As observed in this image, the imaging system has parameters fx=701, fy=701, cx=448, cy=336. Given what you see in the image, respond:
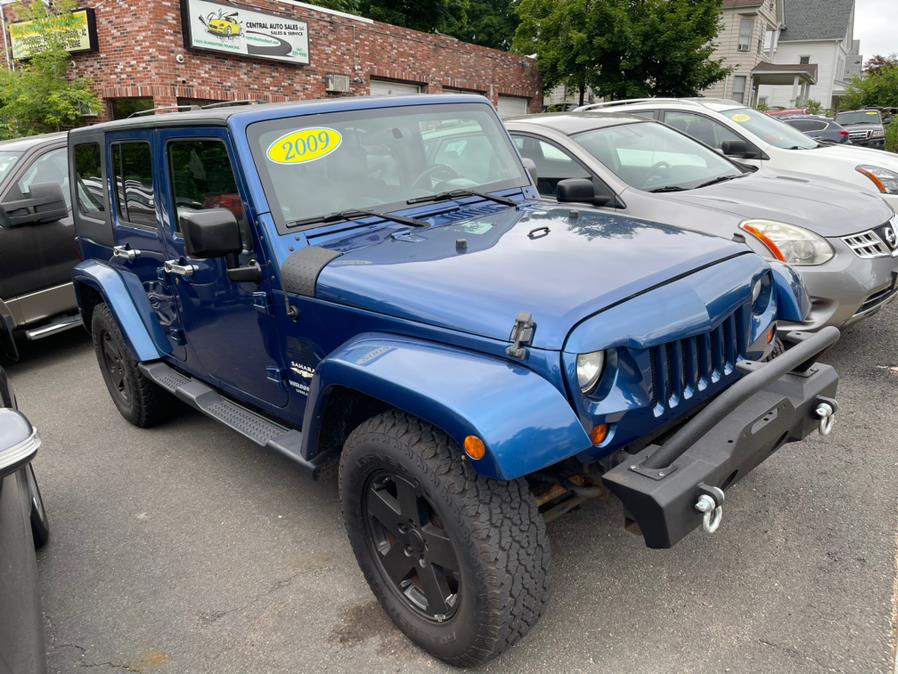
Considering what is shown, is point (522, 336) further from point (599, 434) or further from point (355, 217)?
point (355, 217)

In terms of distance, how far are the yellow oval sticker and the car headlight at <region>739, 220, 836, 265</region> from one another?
2.86 meters

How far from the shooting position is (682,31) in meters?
21.2

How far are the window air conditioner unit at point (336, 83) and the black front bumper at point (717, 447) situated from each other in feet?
55.5

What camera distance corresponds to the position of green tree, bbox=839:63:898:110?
37969 millimetres

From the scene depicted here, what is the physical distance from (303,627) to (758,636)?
5.48 ft

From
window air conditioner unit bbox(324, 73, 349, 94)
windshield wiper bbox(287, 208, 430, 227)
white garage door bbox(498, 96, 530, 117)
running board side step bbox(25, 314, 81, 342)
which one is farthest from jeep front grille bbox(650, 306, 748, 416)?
white garage door bbox(498, 96, 530, 117)

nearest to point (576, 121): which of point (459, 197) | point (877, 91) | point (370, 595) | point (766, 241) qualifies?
point (766, 241)

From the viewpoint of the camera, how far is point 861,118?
25.1 m

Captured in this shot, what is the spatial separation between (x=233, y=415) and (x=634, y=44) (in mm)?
21192

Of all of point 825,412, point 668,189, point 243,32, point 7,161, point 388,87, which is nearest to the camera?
point 825,412

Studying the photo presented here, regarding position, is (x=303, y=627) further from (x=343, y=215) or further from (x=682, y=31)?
(x=682, y=31)

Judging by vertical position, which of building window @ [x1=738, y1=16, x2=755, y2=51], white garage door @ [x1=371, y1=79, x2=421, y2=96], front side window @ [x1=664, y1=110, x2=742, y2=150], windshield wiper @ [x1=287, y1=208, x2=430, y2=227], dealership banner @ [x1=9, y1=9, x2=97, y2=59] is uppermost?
building window @ [x1=738, y1=16, x2=755, y2=51]

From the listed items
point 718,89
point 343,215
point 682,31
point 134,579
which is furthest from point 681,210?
point 718,89

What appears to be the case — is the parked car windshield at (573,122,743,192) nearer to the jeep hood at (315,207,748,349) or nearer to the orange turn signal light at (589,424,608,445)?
the jeep hood at (315,207,748,349)
